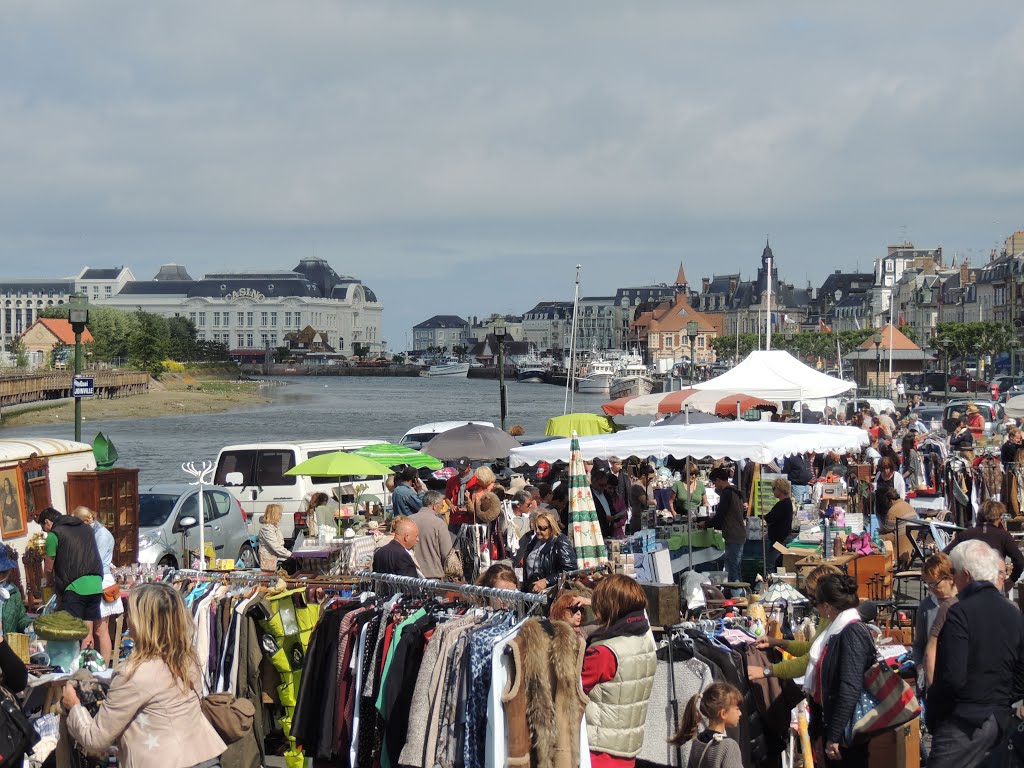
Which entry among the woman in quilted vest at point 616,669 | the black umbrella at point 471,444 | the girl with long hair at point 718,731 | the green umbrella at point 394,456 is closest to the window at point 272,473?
the green umbrella at point 394,456

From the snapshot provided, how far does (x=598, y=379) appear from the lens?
137000mm

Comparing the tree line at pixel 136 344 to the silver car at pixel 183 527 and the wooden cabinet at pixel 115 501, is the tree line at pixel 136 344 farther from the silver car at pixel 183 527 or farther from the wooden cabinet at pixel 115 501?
the wooden cabinet at pixel 115 501

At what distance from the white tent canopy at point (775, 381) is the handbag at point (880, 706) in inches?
529

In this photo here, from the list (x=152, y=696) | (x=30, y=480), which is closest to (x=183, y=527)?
(x=30, y=480)

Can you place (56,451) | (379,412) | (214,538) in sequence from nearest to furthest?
(56,451)
(214,538)
(379,412)

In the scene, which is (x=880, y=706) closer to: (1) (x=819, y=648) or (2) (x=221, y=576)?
(1) (x=819, y=648)

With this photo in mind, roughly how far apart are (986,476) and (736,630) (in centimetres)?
1064

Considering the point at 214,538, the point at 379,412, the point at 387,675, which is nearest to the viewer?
the point at 387,675

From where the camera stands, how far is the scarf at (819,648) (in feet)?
21.4

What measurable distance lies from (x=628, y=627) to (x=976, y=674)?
5.57 ft

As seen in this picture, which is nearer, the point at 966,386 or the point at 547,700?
the point at 547,700

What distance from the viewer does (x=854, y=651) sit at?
253 inches

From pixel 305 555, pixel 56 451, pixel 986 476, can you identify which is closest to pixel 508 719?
pixel 305 555

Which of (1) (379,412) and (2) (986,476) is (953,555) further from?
(1) (379,412)
